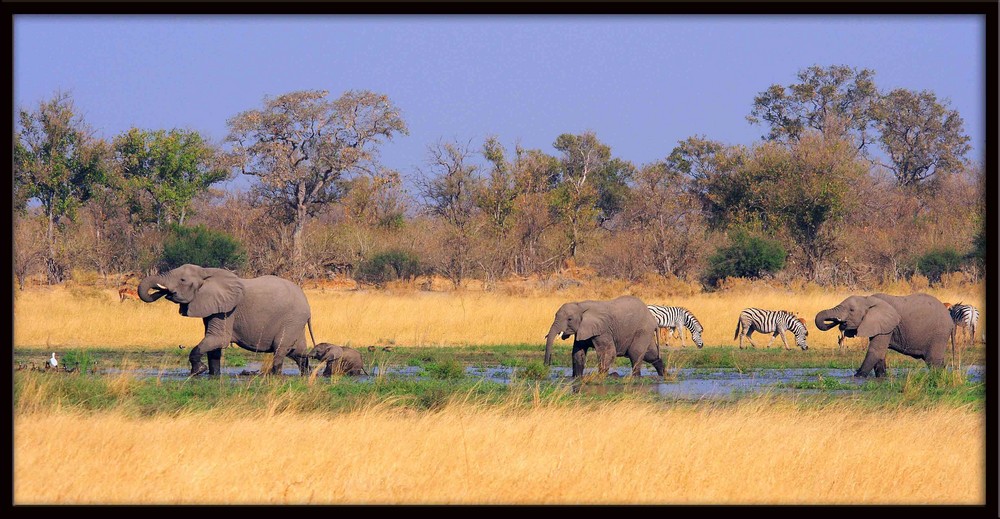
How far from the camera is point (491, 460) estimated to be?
9.27m

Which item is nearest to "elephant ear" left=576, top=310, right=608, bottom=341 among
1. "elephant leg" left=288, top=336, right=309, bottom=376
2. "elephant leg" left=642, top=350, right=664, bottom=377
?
"elephant leg" left=642, top=350, right=664, bottom=377

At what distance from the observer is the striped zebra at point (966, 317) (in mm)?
22078

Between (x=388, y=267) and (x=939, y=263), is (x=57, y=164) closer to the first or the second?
(x=388, y=267)

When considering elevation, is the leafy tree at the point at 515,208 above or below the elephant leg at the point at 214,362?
above

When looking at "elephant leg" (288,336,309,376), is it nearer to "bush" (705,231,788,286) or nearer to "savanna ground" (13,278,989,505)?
"savanna ground" (13,278,989,505)

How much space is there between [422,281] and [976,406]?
25.9 m

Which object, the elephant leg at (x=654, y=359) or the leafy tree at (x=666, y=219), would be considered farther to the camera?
the leafy tree at (x=666, y=219)

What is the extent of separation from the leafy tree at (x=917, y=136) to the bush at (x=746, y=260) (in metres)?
26.1

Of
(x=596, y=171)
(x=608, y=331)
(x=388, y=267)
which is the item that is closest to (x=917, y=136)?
(x=596, y=171)

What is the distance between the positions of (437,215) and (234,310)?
31.2m

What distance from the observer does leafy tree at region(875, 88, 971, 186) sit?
5950 cm

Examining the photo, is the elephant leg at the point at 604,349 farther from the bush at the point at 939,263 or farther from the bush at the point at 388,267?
the bush at the point at 939,263

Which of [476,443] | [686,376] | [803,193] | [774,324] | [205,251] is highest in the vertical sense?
[803,193]

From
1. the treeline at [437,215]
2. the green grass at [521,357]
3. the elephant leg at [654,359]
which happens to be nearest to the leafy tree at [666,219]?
the treeline at [437,215]
